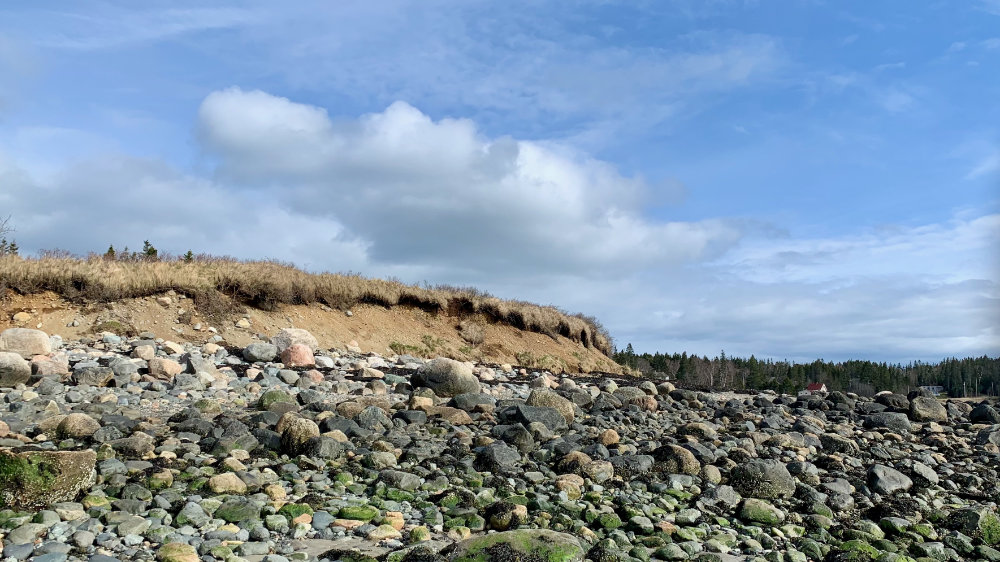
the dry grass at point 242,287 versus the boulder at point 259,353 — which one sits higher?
the dry grass at point 242,287

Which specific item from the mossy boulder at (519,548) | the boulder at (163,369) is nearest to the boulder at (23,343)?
the boulder at (163,369)

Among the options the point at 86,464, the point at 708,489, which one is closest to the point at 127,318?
the point at 86,464

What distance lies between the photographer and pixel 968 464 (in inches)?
422

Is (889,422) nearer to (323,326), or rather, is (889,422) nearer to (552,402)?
(552,402)

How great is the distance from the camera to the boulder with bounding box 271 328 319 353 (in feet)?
47.1

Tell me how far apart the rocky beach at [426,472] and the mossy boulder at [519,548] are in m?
0.02

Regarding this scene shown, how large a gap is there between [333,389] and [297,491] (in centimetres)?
495

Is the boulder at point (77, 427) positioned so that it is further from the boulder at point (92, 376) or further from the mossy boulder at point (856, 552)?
the mossy boulder at point (856, 552)

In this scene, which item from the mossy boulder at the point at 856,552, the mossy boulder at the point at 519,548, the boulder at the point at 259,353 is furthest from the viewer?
the boulder at the point at 259,353

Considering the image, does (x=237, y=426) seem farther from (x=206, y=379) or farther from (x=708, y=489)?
(x=708, y=489)

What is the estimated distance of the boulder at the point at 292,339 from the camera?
1437cm

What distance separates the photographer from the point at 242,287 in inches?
662

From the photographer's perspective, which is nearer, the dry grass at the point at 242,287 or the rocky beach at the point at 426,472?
the rocky beach at the point at 426,472

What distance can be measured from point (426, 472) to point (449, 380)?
13.0 ft
